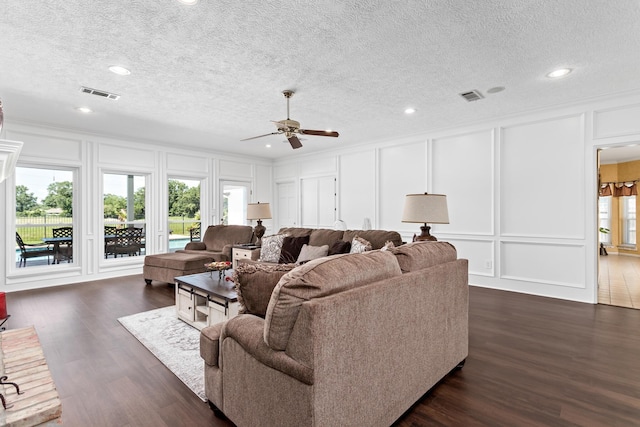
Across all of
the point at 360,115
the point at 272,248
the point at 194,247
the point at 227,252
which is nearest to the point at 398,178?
the point at 360,115

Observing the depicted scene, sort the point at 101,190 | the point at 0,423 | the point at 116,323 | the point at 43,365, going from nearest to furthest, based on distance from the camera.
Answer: the point at 0,423 → the point at 43,365 → the point at 116,323 → the point at 101,190

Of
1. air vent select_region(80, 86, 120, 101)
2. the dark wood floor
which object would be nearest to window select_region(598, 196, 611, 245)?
the dark wood floor

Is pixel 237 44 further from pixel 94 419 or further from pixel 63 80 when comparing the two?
pixel 94 419

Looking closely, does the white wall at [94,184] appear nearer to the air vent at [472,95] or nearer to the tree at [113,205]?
the tree at [113,205]

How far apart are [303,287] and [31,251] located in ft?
19.6

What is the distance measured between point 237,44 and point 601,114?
14.7ft

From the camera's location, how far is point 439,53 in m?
2.87

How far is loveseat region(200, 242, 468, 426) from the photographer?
4.29 feet

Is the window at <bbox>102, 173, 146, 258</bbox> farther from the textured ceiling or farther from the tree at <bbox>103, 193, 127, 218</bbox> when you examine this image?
the textured ceiling

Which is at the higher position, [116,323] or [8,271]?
[8,271]

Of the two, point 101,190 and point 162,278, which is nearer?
point 162,278

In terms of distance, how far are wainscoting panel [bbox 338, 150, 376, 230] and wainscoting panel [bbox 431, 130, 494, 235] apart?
4.37ft

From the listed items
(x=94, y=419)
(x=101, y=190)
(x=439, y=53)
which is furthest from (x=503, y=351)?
(x=101, y=190)

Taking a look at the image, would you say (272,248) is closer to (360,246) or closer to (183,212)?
(360,246)
